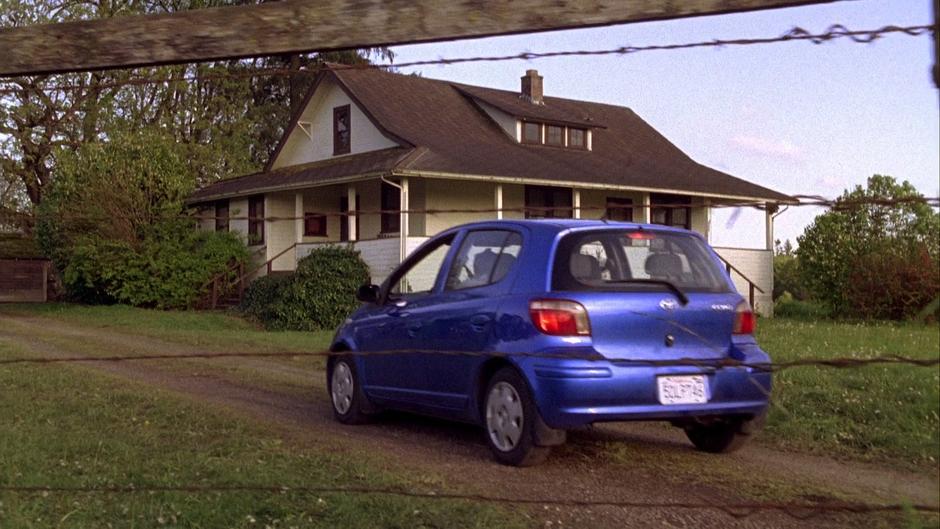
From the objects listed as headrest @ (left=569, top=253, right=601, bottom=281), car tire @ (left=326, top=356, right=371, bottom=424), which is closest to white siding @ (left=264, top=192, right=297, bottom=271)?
car tire @ (left=326, top=356, right=371, bottom=424)

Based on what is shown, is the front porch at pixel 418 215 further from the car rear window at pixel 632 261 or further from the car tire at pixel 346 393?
the car rear window at pixel 632 261

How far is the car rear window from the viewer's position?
23.8 feet

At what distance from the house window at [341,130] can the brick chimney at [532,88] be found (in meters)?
6.28

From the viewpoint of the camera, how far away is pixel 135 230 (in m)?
27.8

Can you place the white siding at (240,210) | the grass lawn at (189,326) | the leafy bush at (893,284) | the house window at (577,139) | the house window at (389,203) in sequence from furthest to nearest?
the house window at (577,139), the white siding at (240,210), the house window at (389,203), the grass lawn at (189,326), the leafy bush at (893,284)

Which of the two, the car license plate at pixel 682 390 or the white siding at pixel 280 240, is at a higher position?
the white siding at pixel 280 240

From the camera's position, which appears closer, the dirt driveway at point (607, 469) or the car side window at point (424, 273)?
the dirt driveway at point (607, 469)

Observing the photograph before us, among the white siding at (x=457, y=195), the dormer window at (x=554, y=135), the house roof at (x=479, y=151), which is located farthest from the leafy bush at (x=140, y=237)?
the dormer window at (x=554, y=135)

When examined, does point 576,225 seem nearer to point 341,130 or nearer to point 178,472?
point 178,472

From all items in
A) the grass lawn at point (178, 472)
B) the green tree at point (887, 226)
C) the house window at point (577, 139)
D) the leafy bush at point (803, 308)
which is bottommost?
the grass lawn at point (178, 472)

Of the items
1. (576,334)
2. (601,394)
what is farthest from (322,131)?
(601,394)

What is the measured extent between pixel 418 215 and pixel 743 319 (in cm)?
1896

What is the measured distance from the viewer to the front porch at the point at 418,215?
84.6ft

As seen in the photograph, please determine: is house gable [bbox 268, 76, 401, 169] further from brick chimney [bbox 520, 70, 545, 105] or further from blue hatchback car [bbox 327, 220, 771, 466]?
blue hatchback car [bbox 327, 220, 771, 466]
